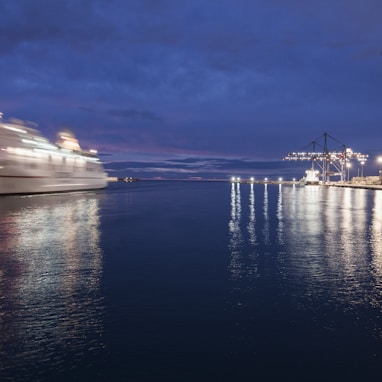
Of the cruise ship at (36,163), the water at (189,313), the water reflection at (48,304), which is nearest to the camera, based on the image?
the water at (189,313)

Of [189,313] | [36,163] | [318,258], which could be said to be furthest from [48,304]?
[36,163]

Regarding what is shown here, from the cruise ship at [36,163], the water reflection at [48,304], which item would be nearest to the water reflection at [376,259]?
the water reflection at [48,304]

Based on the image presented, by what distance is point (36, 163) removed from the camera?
69.3 metres

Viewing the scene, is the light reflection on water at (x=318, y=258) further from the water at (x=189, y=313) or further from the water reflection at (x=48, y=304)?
the water reflection at (x=48, y=304)

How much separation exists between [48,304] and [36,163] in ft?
215

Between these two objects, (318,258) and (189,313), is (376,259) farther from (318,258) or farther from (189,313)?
(189,313)

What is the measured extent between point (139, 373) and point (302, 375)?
2801 mm

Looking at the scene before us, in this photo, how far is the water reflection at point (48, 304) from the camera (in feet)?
22.0

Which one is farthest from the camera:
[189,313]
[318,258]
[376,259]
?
[318,258]

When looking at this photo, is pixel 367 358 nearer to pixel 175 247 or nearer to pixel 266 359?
pixel 266 359

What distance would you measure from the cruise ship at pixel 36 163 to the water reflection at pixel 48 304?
4788cm

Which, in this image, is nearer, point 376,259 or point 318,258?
point 376,259

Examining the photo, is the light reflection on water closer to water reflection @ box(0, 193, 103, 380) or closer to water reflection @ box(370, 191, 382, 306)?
water reflection @ box(370, 191, 382, 306)

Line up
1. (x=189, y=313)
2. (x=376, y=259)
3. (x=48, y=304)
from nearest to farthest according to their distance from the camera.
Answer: (x=189, y=313) → (x=48, y=304) → (x=376, y=259)
